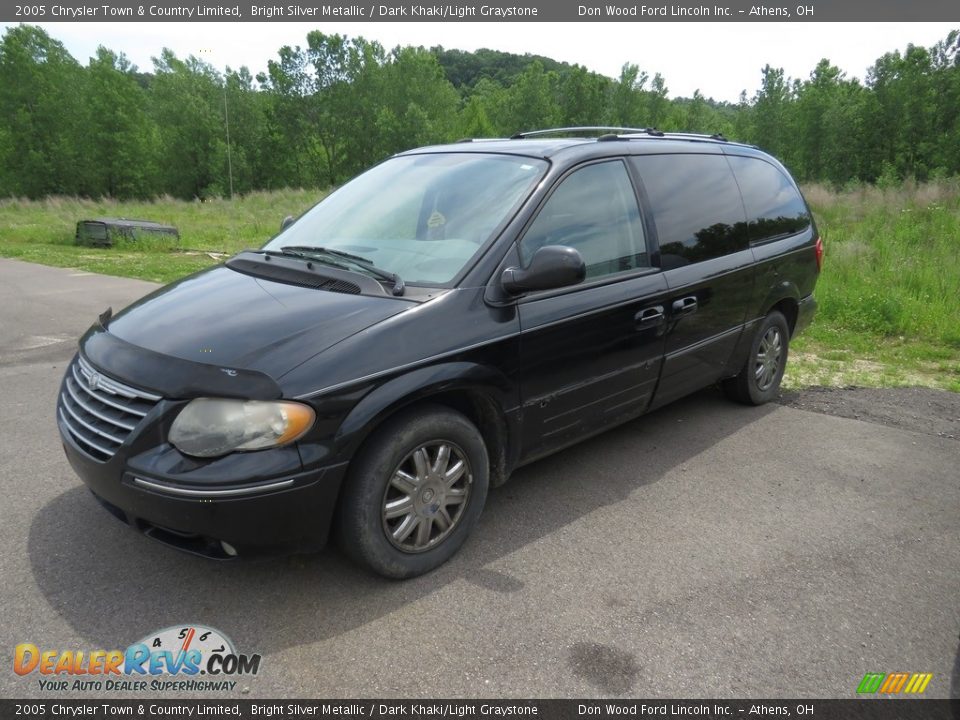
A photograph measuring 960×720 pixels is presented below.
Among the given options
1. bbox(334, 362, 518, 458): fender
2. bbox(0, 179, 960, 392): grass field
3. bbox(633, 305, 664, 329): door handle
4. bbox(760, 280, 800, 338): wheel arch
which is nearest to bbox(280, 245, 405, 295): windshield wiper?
bbox(334, 362, 518, 458): fender

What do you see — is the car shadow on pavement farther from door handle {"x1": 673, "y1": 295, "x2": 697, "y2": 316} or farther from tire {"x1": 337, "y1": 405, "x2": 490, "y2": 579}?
door handle {"x1": 673, "y1": 295, "x2": 697, "y2": 316}

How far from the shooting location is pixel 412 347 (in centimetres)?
281

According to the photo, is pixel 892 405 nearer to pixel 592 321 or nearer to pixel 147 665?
pixel 592 321

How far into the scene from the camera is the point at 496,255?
3.21m

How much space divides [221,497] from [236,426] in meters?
0.26

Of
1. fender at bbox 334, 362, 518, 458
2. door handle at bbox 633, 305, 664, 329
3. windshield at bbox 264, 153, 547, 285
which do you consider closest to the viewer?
fender at bbox 334, 362, 518, 458

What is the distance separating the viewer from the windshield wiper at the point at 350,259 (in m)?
3.10

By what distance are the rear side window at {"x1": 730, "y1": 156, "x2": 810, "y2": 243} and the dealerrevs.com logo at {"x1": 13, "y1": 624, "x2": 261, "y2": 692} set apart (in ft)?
13.6

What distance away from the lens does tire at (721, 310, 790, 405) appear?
5.09 metres

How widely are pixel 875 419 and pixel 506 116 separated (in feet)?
191

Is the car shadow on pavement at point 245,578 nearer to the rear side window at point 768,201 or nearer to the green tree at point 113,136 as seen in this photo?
the rear side window at point 768,201

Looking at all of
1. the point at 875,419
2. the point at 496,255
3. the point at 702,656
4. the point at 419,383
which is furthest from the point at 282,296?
the point at 875,419

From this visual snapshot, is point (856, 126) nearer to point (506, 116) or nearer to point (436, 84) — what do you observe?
point (506, 116)

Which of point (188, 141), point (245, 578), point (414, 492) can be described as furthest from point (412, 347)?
point (188, 141)
